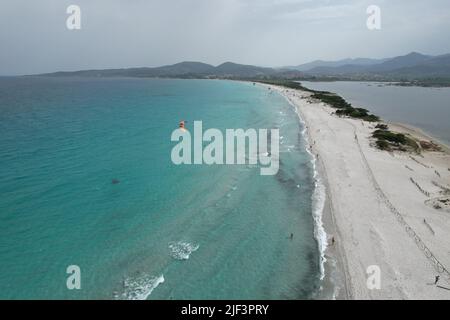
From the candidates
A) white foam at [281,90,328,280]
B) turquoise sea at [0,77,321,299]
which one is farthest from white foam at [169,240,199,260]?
white foam at [281,90,328,280]

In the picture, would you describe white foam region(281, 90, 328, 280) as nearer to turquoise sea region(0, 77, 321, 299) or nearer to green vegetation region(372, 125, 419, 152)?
turquoise sea region(0, 77, 321, 299)

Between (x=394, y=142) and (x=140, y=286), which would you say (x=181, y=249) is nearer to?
(x=140, y=286)

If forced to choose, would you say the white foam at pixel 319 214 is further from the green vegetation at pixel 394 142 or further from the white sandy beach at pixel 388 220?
the green vegetation at pixel 394 142

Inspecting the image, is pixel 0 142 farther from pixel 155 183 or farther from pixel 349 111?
pixel 349 111

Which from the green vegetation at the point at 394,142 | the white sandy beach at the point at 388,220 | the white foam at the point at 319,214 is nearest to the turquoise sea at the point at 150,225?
the white foam at the point at 319,214
